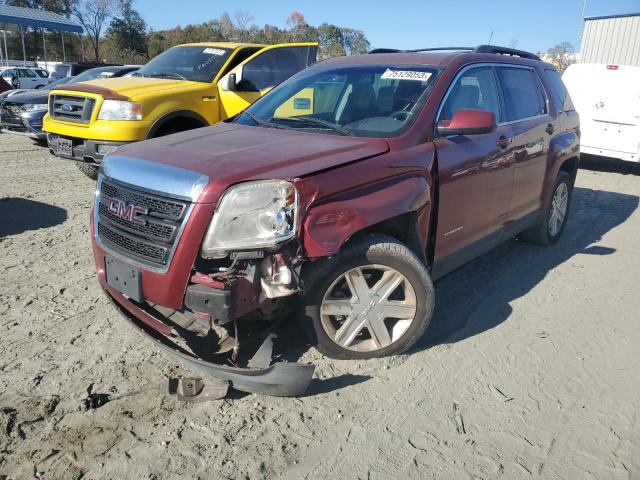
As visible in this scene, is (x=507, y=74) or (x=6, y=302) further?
(x=507, y=74)

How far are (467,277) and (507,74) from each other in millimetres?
1809

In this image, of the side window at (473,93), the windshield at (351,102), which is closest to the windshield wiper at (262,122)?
the windshield at (351,102)

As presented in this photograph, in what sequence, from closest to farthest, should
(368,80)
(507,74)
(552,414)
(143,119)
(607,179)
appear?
(552,414) < (368,80) < (507,74) < (143,119) < (607,179)

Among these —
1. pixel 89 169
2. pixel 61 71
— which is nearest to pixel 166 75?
pixel 89 169

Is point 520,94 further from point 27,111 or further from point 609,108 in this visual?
point 27,111

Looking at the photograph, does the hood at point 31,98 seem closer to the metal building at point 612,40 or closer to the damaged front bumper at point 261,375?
the damaged front bumper at point 261,375

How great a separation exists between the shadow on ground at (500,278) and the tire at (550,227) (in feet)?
0.32

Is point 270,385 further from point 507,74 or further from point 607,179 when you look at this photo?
point 607,179

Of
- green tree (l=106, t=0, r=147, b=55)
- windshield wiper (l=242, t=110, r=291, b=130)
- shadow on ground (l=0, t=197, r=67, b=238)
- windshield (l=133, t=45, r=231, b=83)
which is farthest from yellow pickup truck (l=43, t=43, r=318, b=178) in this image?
green tree (l=106, t=0, r=147, b=55)

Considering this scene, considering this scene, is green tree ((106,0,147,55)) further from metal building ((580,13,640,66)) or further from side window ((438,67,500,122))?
side window ((438,67,500,122))

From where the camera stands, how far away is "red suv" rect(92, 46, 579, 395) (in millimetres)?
2674

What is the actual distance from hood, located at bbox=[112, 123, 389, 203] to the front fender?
213 millimetres

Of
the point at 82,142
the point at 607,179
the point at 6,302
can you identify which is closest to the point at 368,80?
the point at 6,302

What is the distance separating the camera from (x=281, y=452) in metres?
2.58
